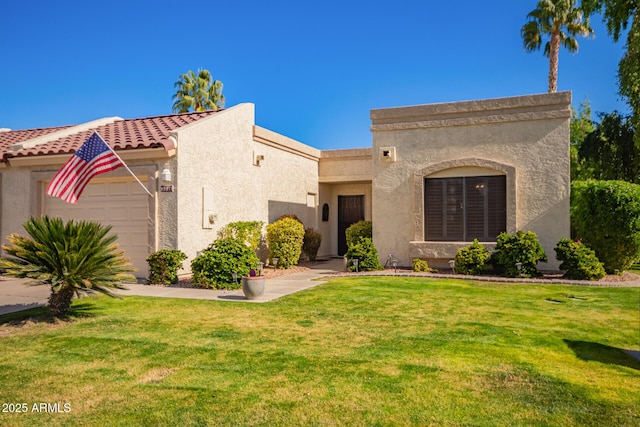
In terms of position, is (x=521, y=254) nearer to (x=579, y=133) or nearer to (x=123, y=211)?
(x=123, y=211)

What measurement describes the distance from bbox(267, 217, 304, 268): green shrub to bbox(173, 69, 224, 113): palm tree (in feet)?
62.8

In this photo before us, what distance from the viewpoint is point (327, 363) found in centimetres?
539

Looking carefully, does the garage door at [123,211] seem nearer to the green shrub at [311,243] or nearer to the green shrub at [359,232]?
the green shrub at [311,243]

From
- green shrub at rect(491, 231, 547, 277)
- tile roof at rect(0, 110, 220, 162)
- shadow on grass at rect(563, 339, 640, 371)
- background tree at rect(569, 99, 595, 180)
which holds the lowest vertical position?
shadow on grass at rect(563, 339, 640, 371)

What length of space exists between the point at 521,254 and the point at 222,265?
762 centimetres

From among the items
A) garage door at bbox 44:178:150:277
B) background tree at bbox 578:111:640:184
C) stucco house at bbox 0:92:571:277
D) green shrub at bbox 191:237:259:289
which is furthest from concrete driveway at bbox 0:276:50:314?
background tree at bbox 578:111:640:184

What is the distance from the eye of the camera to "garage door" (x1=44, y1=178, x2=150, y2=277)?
41.5 feet

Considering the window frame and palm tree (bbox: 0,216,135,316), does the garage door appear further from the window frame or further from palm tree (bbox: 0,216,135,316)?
the window frame

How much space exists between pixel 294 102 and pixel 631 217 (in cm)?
1819

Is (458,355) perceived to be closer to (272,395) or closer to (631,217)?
(272,395)

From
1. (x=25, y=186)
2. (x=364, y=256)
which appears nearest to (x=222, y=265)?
(x=364, y=256)

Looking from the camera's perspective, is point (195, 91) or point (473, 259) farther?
point (195, 91)

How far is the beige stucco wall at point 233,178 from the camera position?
12516 mm

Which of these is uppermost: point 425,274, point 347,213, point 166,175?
point 166,175
